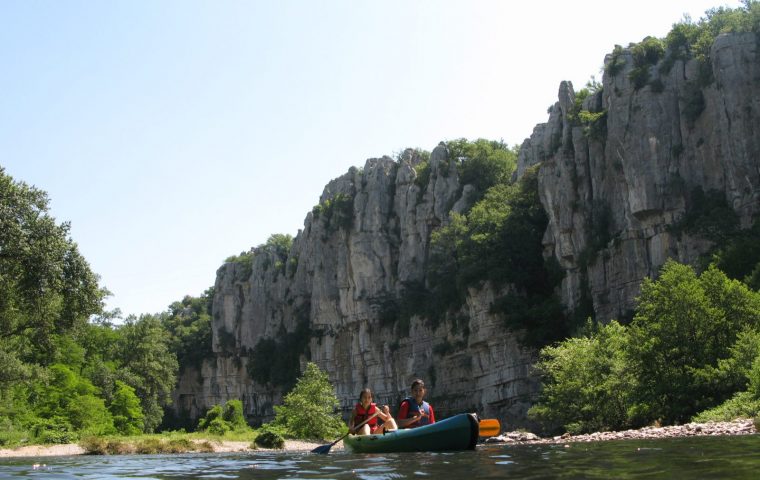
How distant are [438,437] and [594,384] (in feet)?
75.0

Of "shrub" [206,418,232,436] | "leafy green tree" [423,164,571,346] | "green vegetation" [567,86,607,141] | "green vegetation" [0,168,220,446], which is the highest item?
"green vegetation" [567,86,607,141]

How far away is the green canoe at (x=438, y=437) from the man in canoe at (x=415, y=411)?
3.79ft

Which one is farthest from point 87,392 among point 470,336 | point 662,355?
point 662,355

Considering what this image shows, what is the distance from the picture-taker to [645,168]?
2096 inches

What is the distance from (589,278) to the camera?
58.7m

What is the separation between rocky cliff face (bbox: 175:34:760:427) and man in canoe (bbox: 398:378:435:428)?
34023 mm

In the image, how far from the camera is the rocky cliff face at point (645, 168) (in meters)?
49.1

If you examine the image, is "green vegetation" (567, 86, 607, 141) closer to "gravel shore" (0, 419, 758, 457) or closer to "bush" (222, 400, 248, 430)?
"gravel shore" (0, 419, 758, 457)

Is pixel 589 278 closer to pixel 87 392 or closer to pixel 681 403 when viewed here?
pixel 681 403

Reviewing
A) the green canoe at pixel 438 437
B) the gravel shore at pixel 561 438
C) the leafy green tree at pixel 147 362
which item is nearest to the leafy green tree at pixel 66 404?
the gravel shore at pixel 561 438

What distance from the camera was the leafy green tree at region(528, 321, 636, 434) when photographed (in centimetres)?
3516

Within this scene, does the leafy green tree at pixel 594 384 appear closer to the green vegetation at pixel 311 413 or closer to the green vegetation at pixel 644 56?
the green vegetation at pixel 311 413

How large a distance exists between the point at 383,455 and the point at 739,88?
3997cm

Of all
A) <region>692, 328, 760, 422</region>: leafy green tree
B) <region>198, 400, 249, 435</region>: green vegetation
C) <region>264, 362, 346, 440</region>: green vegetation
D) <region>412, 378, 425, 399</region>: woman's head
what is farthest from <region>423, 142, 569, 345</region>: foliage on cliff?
<region>412, 378, 425, 399</region>: woman's head
